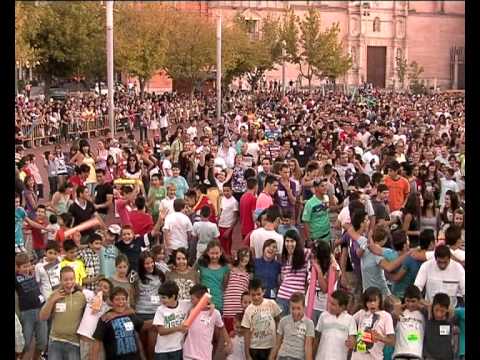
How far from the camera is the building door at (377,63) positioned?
85125mm

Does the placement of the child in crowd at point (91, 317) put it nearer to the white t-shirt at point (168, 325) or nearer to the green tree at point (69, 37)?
the white t-shirt at point (168, 325)

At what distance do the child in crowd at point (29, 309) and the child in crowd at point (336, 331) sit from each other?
237cm

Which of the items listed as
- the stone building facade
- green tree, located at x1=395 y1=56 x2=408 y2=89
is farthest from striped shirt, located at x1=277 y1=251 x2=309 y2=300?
the stone building facade

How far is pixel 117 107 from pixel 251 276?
2747 centimetres

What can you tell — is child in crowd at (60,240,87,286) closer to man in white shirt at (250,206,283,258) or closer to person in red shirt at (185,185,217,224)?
man in white shirt at (250,206,283,258)

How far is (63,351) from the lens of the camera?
7078 millimetres

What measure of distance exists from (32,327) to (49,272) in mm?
571

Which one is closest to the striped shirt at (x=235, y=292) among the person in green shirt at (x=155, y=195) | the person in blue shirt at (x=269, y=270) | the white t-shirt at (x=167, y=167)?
the person in blue shirt at (x=269, y=270)

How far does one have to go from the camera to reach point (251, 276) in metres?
8.09

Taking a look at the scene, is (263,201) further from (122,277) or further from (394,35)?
(394,35)

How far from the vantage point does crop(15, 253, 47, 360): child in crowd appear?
7.32 meters

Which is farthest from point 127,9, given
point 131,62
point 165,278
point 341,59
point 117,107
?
point 165,278

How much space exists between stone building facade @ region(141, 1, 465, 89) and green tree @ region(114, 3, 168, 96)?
125 ft

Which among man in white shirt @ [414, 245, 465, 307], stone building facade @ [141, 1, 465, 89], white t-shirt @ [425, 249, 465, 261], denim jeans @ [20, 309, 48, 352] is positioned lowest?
denim jeans @ [20, 309, 48, 352]
